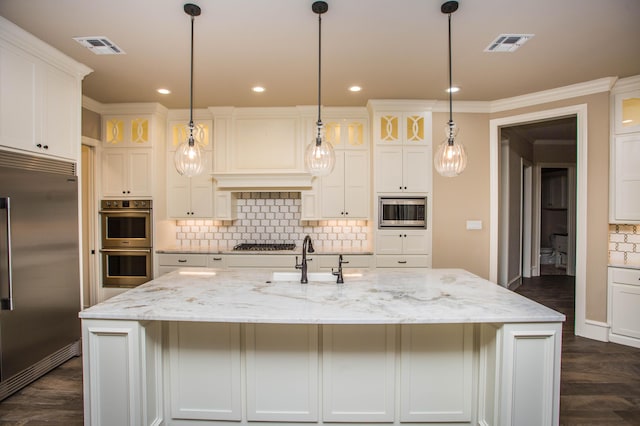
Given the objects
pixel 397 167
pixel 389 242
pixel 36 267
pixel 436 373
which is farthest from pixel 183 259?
pixel 436 373

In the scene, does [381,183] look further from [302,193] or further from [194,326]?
[194,326]

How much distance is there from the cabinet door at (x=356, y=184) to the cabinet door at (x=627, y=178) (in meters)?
2.61

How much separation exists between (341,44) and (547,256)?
7618 millimetres

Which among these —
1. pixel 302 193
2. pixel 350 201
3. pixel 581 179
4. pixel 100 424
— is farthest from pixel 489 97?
pixel 100 424

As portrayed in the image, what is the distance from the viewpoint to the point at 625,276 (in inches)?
133

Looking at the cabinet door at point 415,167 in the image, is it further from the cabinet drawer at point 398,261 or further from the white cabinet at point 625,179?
the white cabinet at point 625,179

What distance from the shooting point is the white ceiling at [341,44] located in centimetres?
221

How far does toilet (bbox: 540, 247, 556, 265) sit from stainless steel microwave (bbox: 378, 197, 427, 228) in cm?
537

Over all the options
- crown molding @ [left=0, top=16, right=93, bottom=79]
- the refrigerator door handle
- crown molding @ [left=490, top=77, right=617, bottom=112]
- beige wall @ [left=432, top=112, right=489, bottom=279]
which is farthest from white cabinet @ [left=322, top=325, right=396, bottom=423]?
crown molding @ [left=490, top=77, right=617, bottom=112]

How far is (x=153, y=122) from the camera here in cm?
425

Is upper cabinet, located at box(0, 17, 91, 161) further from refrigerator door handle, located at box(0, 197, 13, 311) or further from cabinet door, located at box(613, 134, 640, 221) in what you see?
cabinet door, located at box(613, 134, 640, 221)

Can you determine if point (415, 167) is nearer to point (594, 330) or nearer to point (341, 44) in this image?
point (341, 44)

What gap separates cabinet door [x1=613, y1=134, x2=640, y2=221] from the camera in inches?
132

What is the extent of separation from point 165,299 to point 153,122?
313 cm
